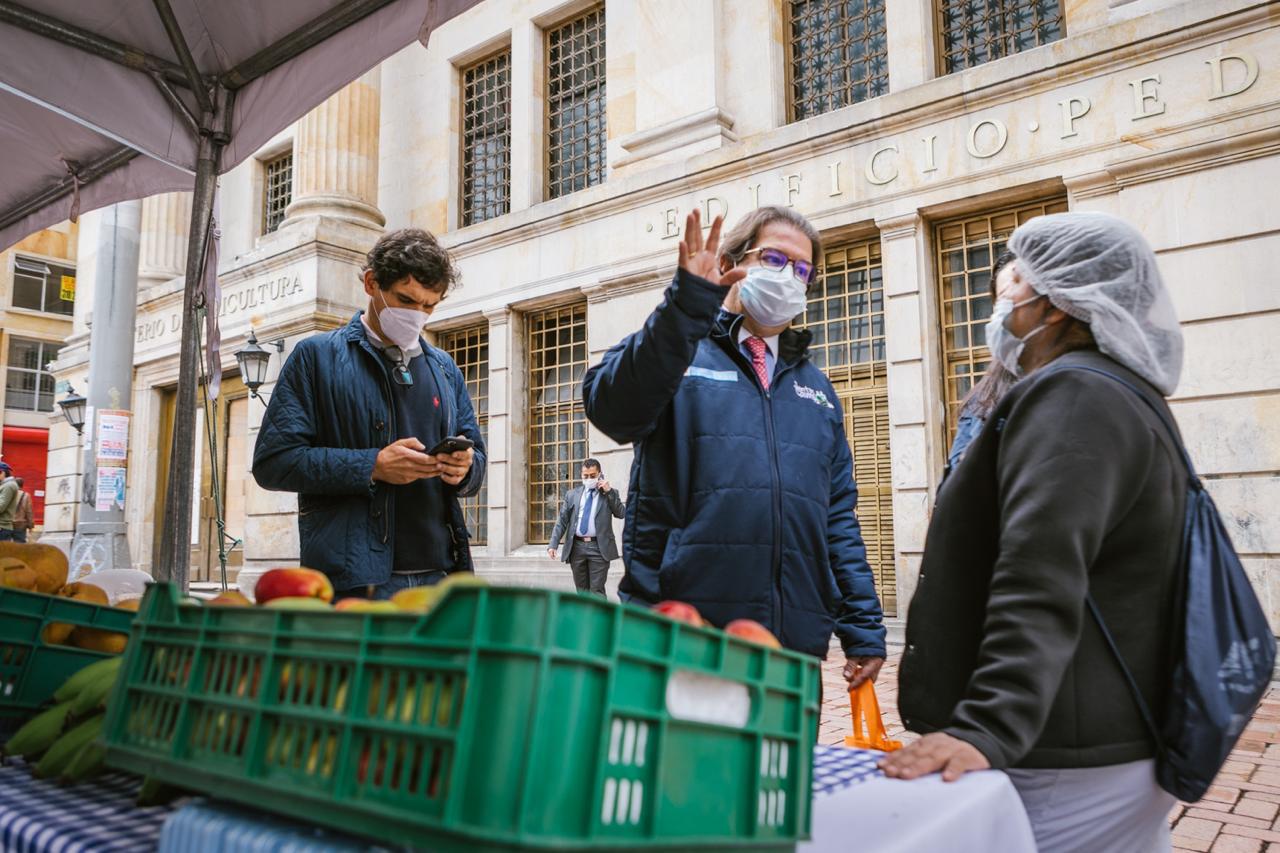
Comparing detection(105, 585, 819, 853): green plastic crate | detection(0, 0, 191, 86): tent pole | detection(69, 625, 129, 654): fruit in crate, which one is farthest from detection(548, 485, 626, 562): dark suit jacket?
detection(105, 585, 819, 853): green plastic crate

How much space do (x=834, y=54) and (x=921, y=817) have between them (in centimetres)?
1111

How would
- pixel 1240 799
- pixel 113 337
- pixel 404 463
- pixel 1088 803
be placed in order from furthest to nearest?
pixel 113 337 < pixel 1240 799 < pixel 404 463 < pixel 1088 803

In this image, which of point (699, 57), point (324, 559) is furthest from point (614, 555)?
point (324, 559)

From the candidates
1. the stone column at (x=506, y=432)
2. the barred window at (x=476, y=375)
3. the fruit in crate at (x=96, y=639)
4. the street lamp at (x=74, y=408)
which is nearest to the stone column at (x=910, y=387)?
the stone column at (x=506, y=432)

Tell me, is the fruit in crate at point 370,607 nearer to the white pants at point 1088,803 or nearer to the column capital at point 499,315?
the white pants at point 1088,803

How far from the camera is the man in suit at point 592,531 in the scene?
1070cm

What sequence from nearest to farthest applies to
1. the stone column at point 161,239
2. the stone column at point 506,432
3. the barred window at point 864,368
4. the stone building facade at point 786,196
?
the stone building facade at point 786,196, the barred window at point 864,368, the stone column at point 506,432, the stone column at point 161,239

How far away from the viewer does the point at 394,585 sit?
271cm

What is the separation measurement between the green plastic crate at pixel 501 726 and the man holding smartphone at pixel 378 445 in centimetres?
147

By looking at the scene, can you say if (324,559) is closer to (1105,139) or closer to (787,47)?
(1105,139)

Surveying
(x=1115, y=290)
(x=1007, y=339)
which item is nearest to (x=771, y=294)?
(x=1007, y=339)

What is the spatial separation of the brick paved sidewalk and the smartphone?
2728 millimetres

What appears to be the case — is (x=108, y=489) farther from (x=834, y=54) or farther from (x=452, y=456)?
(x=834, y=54)

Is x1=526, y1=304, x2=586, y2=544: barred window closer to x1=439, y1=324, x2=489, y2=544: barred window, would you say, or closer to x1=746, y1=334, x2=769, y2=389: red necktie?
x1=439, y1=324, x2=489, y2=544: barred window
